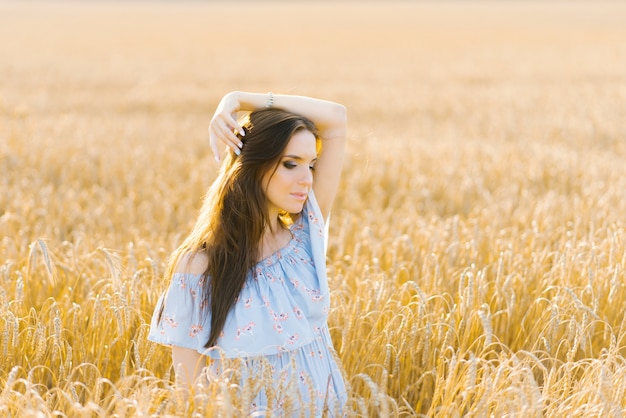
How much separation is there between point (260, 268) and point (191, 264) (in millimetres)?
236

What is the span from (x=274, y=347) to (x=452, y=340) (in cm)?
81

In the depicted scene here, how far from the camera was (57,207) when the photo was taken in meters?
5.64

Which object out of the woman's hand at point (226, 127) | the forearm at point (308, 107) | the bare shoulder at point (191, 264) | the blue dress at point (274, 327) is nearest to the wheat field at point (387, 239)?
the blue dress at point (274, 327)

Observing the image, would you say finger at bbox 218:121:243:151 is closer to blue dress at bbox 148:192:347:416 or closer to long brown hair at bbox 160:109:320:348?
long brown hair at bbox 160:109:320:348

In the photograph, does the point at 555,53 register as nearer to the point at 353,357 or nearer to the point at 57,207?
the point at 57,207

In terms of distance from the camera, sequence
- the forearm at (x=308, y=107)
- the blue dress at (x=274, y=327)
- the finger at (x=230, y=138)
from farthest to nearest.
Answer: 1. the forearm at (x=308, y=107)
2. the finger at (x=230, y=138)
3. the blue dress at (x=274, y=327)

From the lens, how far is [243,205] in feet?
8.45

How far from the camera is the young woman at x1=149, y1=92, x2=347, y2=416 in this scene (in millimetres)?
2441

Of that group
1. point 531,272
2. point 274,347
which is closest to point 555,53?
point 531,272

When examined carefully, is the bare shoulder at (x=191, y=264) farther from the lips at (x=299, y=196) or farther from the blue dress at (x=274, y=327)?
the lips at (x=299, y=196)

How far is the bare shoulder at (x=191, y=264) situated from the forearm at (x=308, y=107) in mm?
571


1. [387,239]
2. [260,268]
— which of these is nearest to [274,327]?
[260,268]

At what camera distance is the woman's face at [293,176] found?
2574 mm

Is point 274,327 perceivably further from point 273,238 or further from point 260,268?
point 273,238
